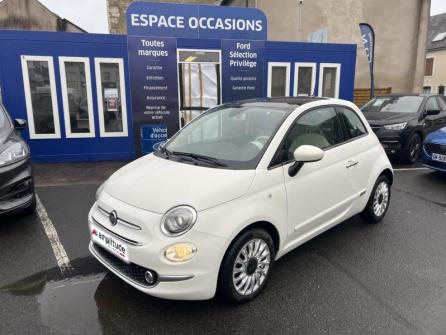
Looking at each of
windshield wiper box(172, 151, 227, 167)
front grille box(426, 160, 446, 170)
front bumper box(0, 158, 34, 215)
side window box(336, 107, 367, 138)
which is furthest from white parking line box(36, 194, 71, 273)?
front grille box(426, 160, 446, 170)

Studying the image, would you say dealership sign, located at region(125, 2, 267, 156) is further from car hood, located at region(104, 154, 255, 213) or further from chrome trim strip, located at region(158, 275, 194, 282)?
chrome trim strip, located at region(158, 275, 194, 282)

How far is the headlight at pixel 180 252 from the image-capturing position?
8.14ft

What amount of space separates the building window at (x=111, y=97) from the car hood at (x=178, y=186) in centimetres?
550

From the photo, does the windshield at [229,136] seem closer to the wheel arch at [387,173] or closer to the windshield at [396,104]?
the wheel arch at [387,173]

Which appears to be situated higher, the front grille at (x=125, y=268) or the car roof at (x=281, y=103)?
the car roof at (x=281, y=103)

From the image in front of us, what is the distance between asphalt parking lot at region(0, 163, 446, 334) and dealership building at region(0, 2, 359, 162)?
383 cm

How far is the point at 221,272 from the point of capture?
269cm

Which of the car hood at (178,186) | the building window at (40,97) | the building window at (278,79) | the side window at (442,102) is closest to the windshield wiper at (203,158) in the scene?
the car hood at (178,186)

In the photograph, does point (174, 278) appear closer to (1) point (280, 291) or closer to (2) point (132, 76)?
(1) point (280, 291)

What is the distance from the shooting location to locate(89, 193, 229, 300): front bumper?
8.16 ft

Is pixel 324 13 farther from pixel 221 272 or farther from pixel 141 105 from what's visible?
pixel 221 272

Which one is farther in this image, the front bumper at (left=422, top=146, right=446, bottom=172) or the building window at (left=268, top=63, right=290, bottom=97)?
the building window at (left=268, top=63, right=290, bottom=97)

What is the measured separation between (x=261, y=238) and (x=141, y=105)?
572 cm

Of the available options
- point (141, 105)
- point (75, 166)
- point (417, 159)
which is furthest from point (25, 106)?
point (417, 159)
